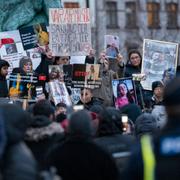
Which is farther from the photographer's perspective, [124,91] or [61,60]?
[61,60]

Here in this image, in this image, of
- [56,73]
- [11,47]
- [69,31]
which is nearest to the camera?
[56,73]

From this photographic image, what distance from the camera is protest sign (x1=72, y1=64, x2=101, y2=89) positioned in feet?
40.9

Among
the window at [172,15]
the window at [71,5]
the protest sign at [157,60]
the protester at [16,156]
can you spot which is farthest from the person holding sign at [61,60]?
the window at [172,15]

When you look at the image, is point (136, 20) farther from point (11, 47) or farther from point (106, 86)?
point (106, 86)

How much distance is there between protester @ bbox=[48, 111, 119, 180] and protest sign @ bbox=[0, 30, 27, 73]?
7.64 meters

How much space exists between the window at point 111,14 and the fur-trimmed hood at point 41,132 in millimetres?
43677

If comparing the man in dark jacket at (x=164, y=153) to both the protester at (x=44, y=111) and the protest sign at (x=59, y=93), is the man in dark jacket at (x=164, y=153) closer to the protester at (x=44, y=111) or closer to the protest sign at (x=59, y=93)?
the protester at (x=44, y=111)

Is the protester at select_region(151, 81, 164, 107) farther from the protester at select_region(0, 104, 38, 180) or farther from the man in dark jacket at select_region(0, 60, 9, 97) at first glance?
the protester at select_region(0, 104, 38, 180)

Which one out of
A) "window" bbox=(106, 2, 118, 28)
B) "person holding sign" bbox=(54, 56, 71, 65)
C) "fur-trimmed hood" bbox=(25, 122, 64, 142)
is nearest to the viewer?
"fur-trimmed hood" bbox=(25, 122, 64, 142)

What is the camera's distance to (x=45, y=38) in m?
14.0

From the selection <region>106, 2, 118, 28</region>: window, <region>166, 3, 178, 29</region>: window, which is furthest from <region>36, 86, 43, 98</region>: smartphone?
<region>166, 3, 178, 29</region>: window

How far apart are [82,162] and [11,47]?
7909 millimetres

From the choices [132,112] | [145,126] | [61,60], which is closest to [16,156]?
[145,126]

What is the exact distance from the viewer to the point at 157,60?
13.6 meters
